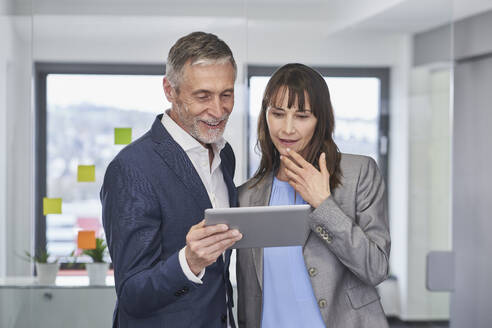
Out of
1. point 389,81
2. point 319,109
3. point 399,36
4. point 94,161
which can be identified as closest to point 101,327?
point 94,161

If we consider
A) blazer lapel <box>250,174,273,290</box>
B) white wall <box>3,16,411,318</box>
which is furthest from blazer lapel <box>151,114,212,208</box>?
white wall <box>3,16,411,318</box>

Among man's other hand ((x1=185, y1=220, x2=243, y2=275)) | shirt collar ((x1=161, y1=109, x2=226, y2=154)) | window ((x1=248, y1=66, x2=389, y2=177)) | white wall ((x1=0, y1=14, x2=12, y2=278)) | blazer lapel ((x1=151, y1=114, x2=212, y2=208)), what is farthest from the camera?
window ((x1=248, y1=66, x2=389, y2=177))

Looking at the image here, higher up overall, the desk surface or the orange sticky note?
the orange sticky note

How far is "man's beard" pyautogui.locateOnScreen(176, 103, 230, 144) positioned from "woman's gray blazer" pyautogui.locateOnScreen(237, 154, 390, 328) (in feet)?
1.04

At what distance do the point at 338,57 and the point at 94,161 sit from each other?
1480 mm

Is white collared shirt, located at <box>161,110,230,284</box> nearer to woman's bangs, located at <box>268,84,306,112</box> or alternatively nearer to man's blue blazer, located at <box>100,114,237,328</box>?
man's blue blazer, located at <box>100,114,237,328</box>

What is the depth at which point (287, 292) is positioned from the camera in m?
1.85

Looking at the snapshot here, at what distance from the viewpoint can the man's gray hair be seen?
169cm

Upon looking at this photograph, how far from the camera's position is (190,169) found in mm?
1677

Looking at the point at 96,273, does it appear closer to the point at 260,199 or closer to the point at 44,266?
the point at 44,266

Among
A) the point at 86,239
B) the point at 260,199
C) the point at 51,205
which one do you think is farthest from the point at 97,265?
the point at 260,199

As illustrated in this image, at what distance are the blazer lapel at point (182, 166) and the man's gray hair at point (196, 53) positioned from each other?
18 cm

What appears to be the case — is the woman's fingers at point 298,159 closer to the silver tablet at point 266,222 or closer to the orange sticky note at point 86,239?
the silver tablet at point 266,222

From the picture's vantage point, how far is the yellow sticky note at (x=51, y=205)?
3057 mm
